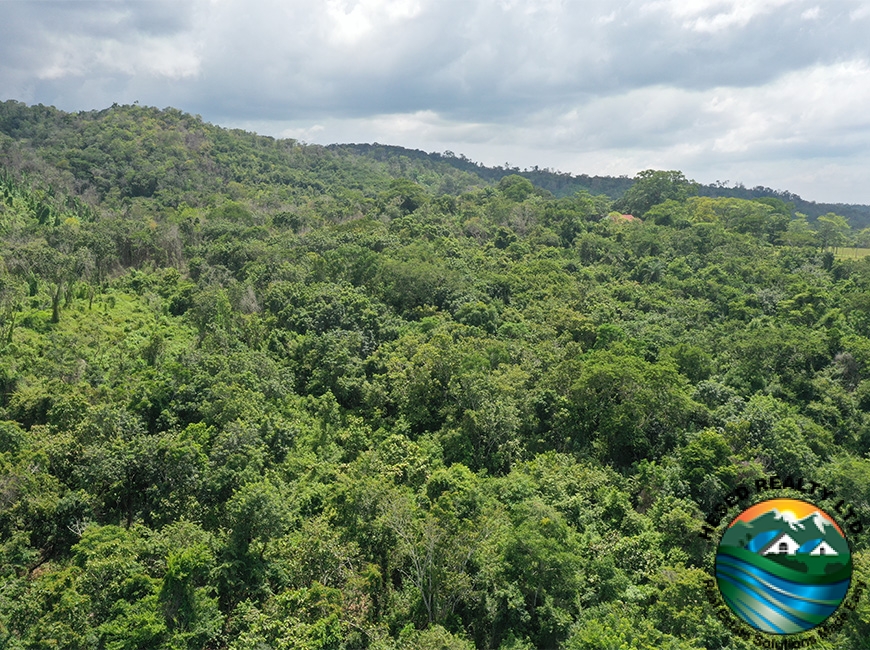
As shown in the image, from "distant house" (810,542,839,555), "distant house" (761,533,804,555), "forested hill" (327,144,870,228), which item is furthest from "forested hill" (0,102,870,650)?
"forested hill" (327,144,870,228)

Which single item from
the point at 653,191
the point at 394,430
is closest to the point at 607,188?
the point at 653,191

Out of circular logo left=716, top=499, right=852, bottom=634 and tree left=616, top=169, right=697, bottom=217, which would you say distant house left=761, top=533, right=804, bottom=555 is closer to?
circular logo left=716, top=499, right=852, bottom=634

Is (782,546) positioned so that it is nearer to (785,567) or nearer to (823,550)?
(785,567)

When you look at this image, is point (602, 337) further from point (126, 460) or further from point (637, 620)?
point (126, 460)

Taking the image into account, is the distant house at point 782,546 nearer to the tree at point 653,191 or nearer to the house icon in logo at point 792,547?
the house icon in logo at point 792,547

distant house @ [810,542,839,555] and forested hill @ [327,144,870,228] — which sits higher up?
forested hill @ [327,144,870,228]

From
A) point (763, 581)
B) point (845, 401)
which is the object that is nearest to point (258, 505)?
point (763, 581)

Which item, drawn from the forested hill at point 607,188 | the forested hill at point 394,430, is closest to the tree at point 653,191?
the forested hill at point 394,430

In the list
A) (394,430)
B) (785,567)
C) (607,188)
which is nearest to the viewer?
(785,567)
